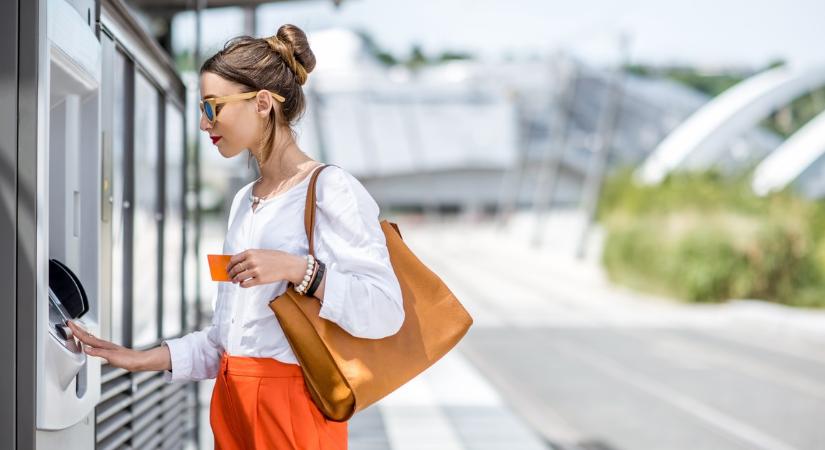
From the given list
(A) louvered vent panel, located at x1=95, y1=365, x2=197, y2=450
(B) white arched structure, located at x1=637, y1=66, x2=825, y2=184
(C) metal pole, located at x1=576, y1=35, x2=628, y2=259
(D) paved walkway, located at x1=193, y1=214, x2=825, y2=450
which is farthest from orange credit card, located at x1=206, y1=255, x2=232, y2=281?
(B) white arched structure, located at x1=637, y1=66, x2=825, y2=184

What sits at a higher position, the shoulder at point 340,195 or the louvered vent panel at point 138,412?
the shoulder at point 340,195

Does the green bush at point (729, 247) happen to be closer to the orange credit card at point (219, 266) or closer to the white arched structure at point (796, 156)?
the orange credit card at point (219, 266)

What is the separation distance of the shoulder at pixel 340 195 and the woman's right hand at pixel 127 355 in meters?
0.53

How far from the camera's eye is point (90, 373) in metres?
2.61

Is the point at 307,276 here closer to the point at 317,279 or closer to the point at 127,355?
the point at 317,279

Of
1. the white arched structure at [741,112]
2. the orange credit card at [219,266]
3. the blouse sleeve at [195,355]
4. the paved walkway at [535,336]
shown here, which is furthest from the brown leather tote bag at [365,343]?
the white arched structure at [741,112]

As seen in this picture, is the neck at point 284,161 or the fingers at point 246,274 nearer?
the fingers at point 246,274

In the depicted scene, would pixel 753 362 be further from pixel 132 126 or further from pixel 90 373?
pixel 90 373

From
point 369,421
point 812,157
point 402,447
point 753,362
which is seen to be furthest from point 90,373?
point 812,157

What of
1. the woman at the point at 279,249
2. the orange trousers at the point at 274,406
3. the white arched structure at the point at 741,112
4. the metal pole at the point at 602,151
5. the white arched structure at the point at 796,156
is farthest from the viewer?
the white arched structure at the point at 741,112

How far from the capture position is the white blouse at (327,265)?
1.93m

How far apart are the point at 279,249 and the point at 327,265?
10cm

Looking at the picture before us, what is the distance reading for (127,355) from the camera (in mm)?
2209

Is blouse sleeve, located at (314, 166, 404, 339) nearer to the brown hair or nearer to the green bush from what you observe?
the brown hair
